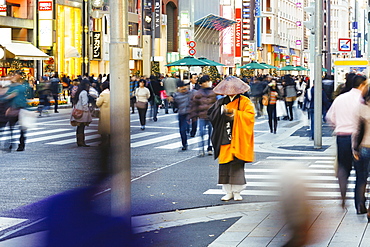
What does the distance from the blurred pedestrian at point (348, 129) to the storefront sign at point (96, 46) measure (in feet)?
144

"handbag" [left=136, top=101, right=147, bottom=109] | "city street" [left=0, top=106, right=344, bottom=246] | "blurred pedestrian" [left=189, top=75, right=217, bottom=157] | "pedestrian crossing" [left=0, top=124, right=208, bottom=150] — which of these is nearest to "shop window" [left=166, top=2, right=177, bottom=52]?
"handbag" [left=136, top=101, right=147, bottom=109]

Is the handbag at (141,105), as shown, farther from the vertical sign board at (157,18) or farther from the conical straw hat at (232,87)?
the vertical sign board at (157,18)

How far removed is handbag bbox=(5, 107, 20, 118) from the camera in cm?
1675

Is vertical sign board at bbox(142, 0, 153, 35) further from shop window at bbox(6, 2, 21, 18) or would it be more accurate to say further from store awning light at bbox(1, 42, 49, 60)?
store awning light at bbox(1, 42, 49, 60)

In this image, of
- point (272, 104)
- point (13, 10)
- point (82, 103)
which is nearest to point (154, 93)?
point (272, 104)

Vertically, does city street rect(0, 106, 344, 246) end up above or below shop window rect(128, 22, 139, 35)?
below

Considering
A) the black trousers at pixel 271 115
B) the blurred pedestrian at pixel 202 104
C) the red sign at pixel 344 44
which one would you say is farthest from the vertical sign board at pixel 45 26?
the blurred pedestrian at pixel 202 104

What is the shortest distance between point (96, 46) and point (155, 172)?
39379 mm

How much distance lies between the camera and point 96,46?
5269 centimetres

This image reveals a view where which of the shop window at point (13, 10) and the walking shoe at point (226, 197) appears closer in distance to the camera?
the walking shoe at point (226, 197)

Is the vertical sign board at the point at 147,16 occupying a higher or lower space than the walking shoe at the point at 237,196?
higher

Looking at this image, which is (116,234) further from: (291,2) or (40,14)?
(291,2)

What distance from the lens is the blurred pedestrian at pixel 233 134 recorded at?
1061 centimetres

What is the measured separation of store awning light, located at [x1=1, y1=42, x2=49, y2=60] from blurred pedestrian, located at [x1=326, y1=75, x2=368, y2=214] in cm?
3441
